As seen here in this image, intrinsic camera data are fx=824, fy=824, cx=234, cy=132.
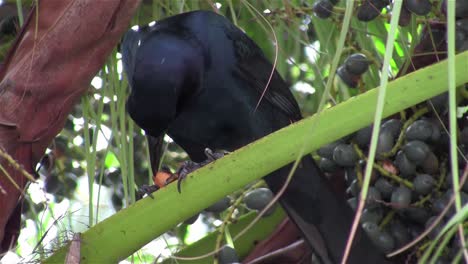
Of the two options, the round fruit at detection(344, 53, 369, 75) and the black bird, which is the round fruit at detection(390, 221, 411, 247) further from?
the round fruit at detection(344, 53, 369, 75)

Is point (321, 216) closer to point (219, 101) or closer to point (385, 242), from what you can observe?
point (385, 242)

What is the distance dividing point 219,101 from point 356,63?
0.51 metres

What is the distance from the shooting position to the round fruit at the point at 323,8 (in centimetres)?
152

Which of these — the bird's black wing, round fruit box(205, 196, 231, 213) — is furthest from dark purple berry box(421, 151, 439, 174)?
the bird's black wing

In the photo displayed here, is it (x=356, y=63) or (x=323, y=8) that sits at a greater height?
(x=323, y=8)

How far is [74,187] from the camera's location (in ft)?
6.68

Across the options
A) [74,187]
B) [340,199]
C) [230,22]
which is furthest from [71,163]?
[340,199]

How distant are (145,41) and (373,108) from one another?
0.93 meters

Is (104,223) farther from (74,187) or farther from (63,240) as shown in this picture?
(74,187)

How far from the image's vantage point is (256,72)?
2057mm

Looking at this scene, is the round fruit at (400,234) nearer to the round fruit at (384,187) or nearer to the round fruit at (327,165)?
the round fruit at (384,187)

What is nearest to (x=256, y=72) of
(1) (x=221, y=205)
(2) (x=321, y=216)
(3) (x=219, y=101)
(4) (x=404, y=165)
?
(3) (x=219, y=101)

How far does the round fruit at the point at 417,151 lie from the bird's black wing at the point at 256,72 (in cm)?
61

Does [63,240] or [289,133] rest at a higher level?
[289,133]
